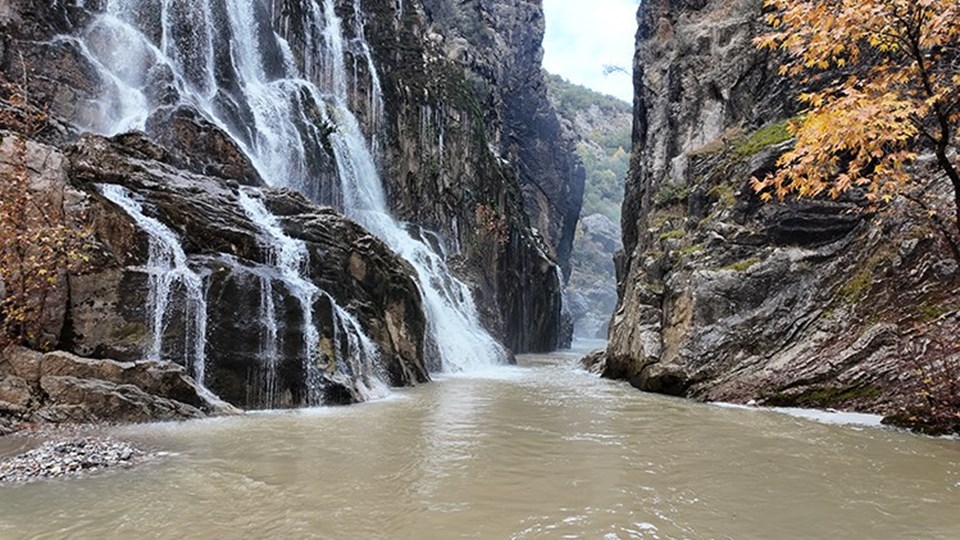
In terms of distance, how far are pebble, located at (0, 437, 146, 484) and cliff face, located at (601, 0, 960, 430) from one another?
1000 cm

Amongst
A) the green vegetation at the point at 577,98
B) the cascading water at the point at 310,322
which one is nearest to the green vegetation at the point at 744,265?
the cascading water at the point at 310,322

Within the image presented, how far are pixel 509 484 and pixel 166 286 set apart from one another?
353 inches

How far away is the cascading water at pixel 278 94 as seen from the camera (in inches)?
857

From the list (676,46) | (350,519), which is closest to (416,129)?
(676,46)

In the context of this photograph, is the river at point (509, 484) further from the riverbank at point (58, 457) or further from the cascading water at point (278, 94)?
the cascading water at point (278, 94)

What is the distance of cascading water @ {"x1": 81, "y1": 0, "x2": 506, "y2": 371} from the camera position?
71.4 feet

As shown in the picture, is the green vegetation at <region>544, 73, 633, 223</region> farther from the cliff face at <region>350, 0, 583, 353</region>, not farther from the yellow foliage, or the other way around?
the yellow foliage

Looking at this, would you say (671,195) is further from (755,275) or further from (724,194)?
(755,275)

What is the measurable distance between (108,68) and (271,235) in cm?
1285

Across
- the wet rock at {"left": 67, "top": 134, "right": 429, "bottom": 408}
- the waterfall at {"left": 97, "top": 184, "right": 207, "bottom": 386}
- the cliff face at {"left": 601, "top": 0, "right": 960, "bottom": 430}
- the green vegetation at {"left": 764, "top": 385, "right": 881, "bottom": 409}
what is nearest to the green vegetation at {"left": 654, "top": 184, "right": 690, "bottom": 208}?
the cliff face at {"left": 601, "top": 0, "right": 960, "bottom": 430}

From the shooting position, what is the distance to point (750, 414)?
10.7m

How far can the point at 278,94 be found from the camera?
86.1ft

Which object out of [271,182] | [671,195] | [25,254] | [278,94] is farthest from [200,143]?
[671,195]

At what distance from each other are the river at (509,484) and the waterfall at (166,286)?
7.80ft
